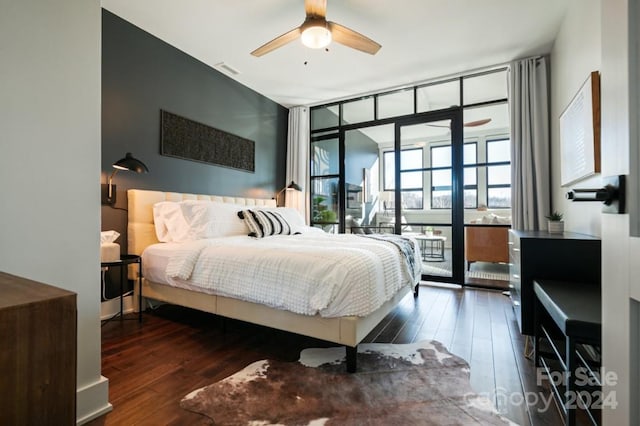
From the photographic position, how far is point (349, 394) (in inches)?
60.8

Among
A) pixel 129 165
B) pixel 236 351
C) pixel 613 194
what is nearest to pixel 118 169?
pixel 129 165

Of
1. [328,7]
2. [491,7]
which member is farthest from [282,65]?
[491,7]

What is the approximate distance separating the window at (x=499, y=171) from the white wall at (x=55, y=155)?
417 cm

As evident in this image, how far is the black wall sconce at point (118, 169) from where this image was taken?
100 inches

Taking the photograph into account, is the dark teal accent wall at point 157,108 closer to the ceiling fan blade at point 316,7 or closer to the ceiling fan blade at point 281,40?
the ceiling fan blade at point 281,40

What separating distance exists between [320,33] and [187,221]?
206 centimetres

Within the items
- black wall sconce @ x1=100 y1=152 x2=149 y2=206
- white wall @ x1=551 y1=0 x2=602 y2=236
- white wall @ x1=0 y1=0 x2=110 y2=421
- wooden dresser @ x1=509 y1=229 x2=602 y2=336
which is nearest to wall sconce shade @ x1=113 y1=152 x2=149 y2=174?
black wall sconce @ x1=100 y1=152 x2=149 y2=206

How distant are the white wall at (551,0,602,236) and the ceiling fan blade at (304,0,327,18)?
6.22 ft

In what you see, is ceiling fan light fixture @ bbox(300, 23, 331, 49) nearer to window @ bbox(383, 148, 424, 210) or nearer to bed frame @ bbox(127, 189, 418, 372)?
bed frame @ bbox(127, 189, 418, 372)

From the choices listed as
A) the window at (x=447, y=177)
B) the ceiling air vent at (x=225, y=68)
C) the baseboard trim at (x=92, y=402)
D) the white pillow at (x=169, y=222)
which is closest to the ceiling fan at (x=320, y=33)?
the ceiling air vent at (x=225, y=68)

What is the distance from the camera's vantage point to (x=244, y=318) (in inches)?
83.4

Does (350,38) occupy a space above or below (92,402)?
above

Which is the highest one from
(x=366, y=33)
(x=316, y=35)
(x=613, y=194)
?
(x=366, y=33)

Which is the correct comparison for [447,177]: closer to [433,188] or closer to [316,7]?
[433,188]
